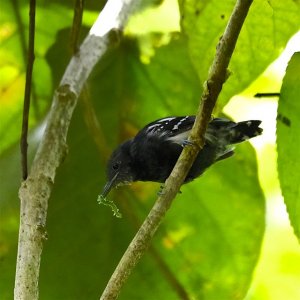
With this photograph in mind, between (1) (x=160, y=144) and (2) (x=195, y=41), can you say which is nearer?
(2) (x=195, y=41)

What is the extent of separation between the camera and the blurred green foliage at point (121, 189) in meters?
2.10

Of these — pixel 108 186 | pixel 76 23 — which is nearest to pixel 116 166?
pixel 108 186

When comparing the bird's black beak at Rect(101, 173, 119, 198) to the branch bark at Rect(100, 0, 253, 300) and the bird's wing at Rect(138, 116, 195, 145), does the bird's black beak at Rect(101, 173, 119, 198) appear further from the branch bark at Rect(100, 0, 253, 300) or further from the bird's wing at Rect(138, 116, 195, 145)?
the branch bark at Rect(100, 0, 253, 300)

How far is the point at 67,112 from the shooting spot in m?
1.77

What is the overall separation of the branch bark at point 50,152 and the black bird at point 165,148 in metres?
0.45

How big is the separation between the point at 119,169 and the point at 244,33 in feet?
2.49

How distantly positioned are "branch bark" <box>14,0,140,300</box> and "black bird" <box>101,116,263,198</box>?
45 centimetres

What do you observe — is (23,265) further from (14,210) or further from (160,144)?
(160,144)

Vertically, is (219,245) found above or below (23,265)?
above

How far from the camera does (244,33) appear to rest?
178 cm

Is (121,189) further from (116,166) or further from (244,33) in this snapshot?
(244,33)

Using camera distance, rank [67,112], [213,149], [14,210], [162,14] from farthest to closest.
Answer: [213,149], [162,14], [14,210], [67,112]

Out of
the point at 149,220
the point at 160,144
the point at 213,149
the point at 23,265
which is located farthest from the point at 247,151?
the point at 23,265

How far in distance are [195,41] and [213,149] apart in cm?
68
